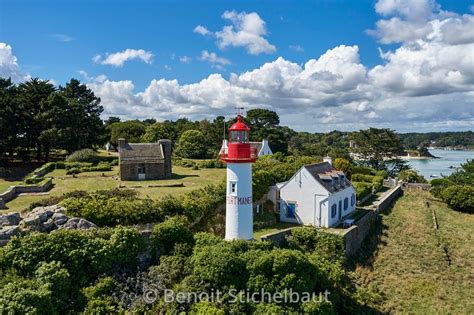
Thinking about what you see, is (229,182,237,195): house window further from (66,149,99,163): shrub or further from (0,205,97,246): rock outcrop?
(66,149,99,163): shrub

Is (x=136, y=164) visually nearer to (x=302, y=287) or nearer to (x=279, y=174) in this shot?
(x=279, y=174)

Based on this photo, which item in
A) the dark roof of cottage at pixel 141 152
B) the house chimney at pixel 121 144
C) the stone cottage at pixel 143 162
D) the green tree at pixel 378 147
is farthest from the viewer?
the green tree at pixel 378 147

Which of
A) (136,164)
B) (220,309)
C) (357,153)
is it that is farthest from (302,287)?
(357,153)

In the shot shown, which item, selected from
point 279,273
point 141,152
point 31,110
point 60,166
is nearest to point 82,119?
point 31,110

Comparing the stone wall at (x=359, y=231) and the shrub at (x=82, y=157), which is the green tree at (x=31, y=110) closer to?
the shrub at (x=82, y=157)

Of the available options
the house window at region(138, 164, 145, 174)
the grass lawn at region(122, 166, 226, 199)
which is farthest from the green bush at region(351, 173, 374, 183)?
the house window at region(138, 164, 145, 174)

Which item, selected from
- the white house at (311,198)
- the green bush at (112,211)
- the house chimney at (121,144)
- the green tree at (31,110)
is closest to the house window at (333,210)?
the white house at (311,198)

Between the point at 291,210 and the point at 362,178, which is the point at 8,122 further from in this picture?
the point at 362,178

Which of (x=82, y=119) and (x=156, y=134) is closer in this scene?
(x=82, y=119)
